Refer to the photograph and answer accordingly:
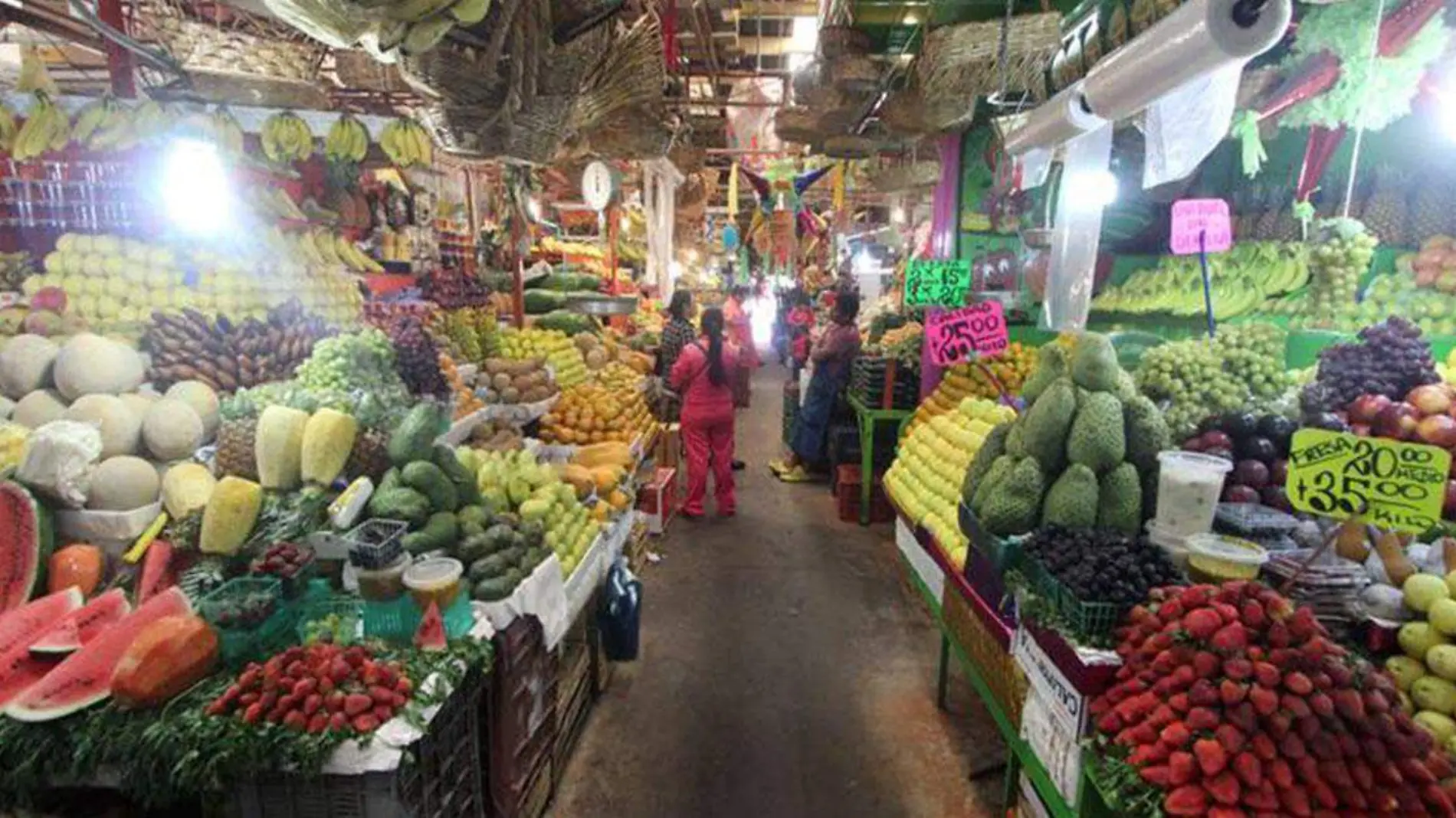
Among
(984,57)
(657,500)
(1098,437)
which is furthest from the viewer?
(657,500)

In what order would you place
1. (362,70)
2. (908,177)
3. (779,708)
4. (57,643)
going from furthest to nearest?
(908,177), (362,70), (779,708), (57,643)

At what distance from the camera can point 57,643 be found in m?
2.00

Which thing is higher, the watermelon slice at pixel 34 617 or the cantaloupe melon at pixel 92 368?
the cantaloupe melon at pixel 92 368

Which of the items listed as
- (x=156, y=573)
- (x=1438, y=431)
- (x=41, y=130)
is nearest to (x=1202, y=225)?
(x=1438, y=431)

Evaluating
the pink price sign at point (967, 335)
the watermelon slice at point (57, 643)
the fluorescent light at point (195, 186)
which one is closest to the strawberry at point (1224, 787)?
the pink price sign at point (967, 335)

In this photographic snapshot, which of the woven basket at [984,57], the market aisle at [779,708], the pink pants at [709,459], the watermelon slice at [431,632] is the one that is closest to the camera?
the watermelon slice at [431,632]

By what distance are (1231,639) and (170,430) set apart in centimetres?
348

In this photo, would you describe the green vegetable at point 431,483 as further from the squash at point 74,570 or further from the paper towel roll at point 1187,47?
the paper towel roll at point 1187,47

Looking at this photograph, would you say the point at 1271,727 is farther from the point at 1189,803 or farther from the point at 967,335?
the point at 967,335

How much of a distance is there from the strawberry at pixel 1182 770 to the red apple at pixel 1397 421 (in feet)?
5.93

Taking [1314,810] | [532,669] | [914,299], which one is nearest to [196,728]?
[532,669]

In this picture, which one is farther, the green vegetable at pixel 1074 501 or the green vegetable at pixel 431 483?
the green vegetable at pixel 431 483

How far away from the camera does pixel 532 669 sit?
2.65m

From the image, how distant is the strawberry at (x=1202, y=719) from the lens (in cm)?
152
